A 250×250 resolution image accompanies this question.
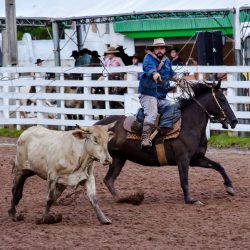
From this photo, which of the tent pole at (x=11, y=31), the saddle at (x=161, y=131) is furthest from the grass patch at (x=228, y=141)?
the tent pole at (x=11, y=31)

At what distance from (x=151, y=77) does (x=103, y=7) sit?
12.6m

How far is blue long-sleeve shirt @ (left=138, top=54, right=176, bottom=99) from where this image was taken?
1228 centimetres

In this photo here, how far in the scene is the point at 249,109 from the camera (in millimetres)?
20422

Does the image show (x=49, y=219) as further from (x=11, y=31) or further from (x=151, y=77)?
(x=11, y=31)

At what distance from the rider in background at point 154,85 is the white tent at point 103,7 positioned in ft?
25.5

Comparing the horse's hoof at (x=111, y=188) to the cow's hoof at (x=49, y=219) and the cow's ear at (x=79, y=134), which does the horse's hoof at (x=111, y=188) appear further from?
the cow's ear at (x=79, y=134)

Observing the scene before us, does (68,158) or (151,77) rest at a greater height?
(151,77)

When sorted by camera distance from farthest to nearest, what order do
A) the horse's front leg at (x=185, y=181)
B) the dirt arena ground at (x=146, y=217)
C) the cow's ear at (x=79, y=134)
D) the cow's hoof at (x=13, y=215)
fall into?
the horse's front leg at (x=185, y=181)
the cow's hoof at (x=13, y=215)
the cow's ear at (x=79, y=134)
the dirt arena ground at (x=146, y=217)

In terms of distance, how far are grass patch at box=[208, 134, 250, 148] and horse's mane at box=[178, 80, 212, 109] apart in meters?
5.52

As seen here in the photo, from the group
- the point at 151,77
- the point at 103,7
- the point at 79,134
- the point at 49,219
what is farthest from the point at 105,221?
the point at 103,7

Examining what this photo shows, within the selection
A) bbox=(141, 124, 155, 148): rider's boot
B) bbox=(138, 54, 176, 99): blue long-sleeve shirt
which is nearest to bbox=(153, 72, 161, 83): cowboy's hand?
bbox=(138, 54, 176, 99): blue long-sleeve shirt

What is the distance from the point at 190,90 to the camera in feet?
42.7

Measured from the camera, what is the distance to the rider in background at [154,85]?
40.5 ft

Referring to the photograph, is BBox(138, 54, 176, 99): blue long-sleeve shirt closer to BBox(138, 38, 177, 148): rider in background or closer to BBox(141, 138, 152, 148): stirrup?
BBox(138, 38, 177, 148): rider in background
